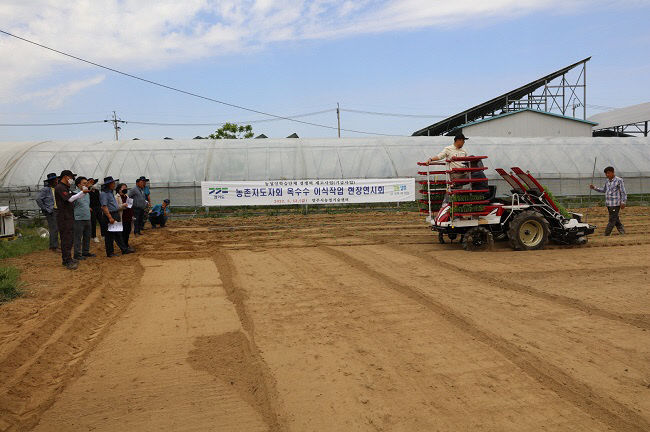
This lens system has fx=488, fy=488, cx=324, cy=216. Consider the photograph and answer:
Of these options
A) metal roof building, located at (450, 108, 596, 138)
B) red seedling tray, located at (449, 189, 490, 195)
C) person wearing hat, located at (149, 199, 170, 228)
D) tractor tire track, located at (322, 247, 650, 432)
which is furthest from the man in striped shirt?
metal roof building, located at (450, 108, 596, 138)

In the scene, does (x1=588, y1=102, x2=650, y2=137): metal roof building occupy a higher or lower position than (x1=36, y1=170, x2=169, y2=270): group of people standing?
higher

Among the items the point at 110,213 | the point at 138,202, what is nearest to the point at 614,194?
the point at 110,213

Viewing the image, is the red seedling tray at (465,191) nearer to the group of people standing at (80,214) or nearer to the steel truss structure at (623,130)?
the group of people standing at (80,214)

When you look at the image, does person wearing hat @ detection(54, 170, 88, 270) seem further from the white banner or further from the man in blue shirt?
the white banner

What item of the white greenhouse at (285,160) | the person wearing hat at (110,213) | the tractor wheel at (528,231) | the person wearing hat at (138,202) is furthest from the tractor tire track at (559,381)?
the white greenhouse at (285,160)

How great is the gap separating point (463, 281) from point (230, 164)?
18.1 meters

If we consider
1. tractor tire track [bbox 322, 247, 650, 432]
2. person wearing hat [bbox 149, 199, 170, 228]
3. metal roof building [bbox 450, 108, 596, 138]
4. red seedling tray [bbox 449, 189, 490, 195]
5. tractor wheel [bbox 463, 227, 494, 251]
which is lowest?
tractor tire track [bbox 322, 247, 650, 432]

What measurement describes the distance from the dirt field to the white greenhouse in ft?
47.9

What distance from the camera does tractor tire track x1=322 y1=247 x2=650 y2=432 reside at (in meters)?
3.37

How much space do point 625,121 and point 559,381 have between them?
147 ft

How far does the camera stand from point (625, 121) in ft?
134

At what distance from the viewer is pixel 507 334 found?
510cm

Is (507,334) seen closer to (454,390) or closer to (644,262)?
(454,390)

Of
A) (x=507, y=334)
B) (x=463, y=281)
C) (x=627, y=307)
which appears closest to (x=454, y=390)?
(x=507, y=334)
